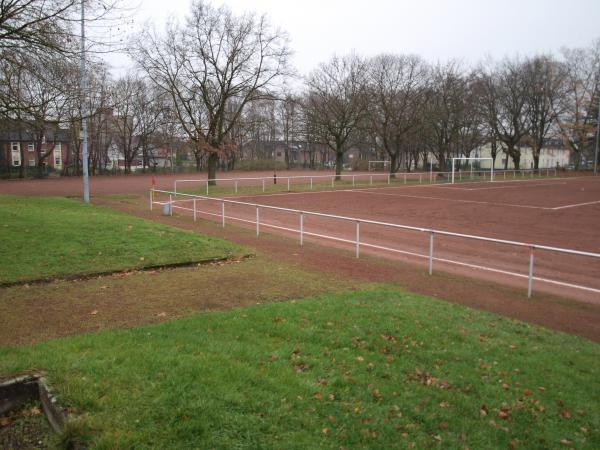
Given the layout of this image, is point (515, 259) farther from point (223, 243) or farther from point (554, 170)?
point (554, 170)

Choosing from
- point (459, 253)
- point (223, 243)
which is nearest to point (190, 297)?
point (223, 243)

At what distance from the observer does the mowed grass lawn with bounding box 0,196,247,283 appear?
9.84 meters

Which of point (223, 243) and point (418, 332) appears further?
point (223, 243)

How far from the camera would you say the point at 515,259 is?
13.0m

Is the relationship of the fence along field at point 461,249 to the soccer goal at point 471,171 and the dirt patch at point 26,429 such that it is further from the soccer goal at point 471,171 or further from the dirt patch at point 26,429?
the soccer goal at point 471,171

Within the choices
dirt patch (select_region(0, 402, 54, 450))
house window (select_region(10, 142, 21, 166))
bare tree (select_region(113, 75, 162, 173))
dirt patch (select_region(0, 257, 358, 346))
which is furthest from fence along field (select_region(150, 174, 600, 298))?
house window (select_region(10, 142, 21, 166))

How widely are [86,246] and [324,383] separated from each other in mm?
8503

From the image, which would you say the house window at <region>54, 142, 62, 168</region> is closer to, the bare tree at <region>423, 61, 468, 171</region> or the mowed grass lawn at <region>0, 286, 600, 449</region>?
the bare tree at <region>423, 61, 468, 171</region>

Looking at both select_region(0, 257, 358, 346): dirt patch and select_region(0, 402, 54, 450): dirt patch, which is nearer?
select_region(0, 402, 54, 450): dirt patch

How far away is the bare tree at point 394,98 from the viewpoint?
50.9m

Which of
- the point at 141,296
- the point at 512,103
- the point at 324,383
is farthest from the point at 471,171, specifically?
the point at 324,383

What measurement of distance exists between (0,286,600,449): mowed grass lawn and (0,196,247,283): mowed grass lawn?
4.53 meters

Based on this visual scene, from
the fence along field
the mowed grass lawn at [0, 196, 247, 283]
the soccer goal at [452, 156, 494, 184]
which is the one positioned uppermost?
the soccer goal at [452, 156, 494, 184]

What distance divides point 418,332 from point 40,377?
4149 mm
